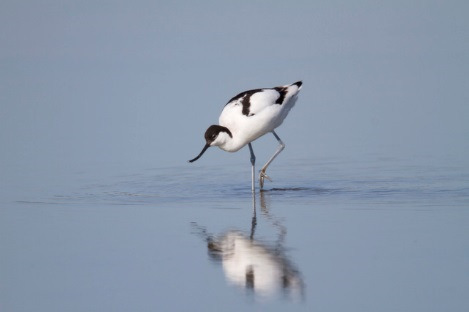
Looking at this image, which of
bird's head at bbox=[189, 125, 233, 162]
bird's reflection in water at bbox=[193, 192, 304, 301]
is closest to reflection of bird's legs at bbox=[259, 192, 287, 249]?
bird's reflection in water at bbox=[193, 192, 304, 301]

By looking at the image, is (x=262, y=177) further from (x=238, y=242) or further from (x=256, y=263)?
(x=256, y=263)

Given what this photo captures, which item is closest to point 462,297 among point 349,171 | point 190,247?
point 190,247

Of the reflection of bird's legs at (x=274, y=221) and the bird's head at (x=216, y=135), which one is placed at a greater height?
the bird's head at (x=216, y=135)

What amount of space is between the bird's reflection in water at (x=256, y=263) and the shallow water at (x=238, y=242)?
0.04ft

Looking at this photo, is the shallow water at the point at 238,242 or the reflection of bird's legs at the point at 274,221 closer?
the shallow water at the point at 238,242

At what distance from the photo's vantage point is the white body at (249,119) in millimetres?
10398

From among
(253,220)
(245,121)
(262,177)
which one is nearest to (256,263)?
(253,220)

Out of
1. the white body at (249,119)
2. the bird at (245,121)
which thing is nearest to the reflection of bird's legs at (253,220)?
the bird at (245,121)

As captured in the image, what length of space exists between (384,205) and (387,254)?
1924 mm

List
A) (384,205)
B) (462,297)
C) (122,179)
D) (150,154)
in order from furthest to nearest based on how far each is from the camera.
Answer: (150,154)
(122,179)
(384,205)
(462,297)

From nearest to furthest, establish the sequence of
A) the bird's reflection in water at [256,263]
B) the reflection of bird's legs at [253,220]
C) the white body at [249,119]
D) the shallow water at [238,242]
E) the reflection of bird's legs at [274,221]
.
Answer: the shallow water at [238,242]
the bird's reflection in water at [256,263]
the reflection of bird's legs at [274,221]
the reflection of bird's legs at [253,220]
the white body at [249,119]

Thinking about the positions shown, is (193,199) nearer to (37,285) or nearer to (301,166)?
(301,166)

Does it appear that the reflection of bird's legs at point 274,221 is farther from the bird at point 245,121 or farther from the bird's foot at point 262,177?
the bird at point 245,121

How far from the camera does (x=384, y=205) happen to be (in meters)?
8.43
